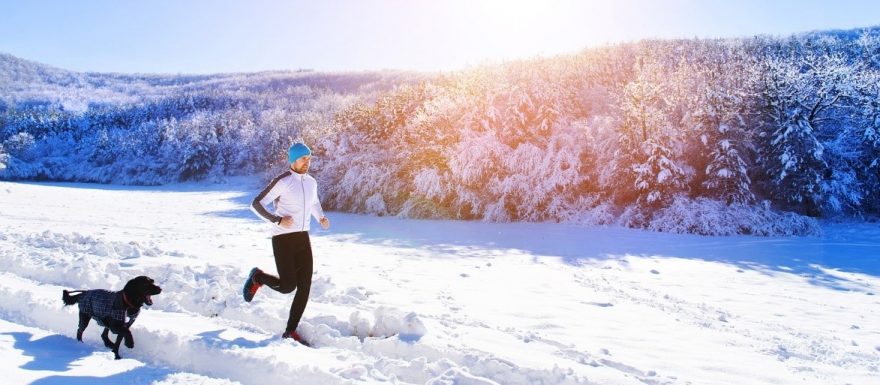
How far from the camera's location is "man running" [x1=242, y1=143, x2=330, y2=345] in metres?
4.25

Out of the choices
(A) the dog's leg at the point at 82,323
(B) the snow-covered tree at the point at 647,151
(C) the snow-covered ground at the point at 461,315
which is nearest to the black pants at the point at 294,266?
(C) the snow-covered ground at the point at 461,315

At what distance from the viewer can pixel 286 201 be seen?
4277 millimetres

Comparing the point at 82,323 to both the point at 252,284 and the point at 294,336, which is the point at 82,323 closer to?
the point at 252,284

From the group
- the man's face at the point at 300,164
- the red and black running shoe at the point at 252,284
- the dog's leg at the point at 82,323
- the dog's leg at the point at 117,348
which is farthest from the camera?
the red and black running shoe at the point at 252,284

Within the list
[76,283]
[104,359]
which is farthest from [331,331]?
[76,283]

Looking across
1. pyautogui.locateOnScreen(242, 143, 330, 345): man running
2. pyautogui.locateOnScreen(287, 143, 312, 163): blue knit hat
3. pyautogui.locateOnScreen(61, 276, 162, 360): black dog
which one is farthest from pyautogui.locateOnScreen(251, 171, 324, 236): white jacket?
pyautogui.locateOnScreen(61, 276, 162, 360): black dog

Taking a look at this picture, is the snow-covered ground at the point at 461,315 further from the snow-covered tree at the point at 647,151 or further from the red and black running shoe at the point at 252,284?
the snow-covered tree at the point at 647,151

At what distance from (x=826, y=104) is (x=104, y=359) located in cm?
2053

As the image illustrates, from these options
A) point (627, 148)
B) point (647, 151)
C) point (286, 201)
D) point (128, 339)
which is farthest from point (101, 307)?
point (627, 148)

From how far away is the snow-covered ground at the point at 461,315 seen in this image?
12.1ft

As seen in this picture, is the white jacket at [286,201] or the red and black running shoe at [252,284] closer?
the white jacket at [286,201]

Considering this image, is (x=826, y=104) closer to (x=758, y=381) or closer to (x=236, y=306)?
(x=758, y=381)

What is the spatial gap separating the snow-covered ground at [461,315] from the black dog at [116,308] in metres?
0.15

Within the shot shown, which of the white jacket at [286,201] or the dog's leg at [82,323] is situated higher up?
the white jacket at [286,201]
